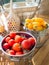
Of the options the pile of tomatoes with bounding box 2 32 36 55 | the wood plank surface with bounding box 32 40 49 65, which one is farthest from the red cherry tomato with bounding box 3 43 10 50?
the wood plank surface with bounding box 32 40 49 65

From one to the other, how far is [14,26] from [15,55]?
344 millimetres

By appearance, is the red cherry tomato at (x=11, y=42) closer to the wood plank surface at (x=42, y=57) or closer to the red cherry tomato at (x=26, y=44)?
the red cherry tomato at (x=26, y=44)

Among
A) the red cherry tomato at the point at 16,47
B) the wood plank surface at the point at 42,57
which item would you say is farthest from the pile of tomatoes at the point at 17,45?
the wood plank surface at the point at 42,57

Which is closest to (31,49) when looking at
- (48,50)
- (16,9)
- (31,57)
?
(31,57)

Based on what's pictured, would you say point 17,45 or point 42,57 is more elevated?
point 17,45

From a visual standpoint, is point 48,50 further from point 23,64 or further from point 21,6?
point 21,6

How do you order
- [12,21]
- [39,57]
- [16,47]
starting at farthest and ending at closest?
1. [12,21]
2. [39,57]
3. [16,47]

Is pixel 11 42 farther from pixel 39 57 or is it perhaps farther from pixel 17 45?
pixel 39 57

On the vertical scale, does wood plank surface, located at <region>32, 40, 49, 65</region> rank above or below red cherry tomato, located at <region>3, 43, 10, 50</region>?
below

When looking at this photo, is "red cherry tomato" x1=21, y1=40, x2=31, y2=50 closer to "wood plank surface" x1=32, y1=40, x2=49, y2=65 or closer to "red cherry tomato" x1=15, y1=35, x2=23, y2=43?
"red cherry tomato" x1=15, y1=35, x2=23, y2=43

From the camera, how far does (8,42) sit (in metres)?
1.02

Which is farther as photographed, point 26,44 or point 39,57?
point 39,57

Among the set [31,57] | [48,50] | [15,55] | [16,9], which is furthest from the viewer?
[16,9]

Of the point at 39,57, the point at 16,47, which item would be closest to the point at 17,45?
the point at 16,47
